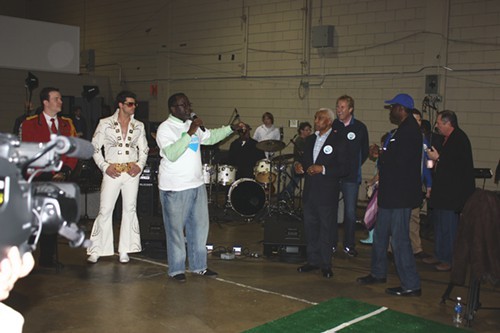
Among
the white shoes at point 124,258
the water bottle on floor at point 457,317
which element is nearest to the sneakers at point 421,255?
the water bottle on floor at point 457,317

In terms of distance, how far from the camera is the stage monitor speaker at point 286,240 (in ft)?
21.4

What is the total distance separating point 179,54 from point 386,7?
622 centimetres

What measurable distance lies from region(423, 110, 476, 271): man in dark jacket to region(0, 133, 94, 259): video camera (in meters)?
5.16

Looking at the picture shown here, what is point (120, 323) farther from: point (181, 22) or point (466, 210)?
point (181, 22)

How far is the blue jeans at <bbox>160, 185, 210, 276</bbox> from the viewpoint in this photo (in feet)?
17.6

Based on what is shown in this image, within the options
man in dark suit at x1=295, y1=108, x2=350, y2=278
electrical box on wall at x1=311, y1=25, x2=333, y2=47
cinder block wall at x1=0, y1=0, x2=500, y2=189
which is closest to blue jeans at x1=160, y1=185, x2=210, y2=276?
man in dark suit at x1=295, y1=108, x2=350, y2=278

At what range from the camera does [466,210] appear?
4613mm

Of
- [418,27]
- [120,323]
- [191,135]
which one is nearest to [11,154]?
[120,323]

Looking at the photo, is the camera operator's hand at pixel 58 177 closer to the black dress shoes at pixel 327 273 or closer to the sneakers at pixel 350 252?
the black dress shoes at pixel 327 273

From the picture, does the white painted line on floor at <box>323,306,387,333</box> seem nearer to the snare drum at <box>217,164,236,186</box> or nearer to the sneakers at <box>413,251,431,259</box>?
the sneakers at <box>413,251,431,259</box>

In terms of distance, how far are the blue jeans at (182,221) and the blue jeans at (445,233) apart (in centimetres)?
267

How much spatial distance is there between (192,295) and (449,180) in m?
3.03

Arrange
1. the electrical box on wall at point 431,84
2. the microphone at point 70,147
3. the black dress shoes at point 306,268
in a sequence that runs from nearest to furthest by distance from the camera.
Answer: the microphone at point 70,147 → the black dress shoes at point 306,268 → the electrical box on wall at point 431,84

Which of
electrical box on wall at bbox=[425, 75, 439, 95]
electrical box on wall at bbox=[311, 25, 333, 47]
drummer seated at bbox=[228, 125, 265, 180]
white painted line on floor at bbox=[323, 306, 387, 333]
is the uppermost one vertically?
electrical box on wall at bbox=[311, 25, 333, 47]
